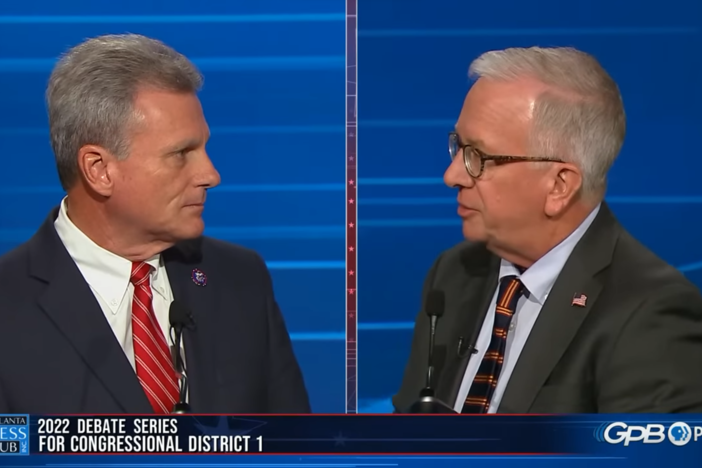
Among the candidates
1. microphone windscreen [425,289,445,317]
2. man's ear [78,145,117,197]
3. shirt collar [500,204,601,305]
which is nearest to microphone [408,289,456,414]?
microphone windscreen [425,289,445,317]

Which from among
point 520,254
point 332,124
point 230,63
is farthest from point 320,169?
point 520,254

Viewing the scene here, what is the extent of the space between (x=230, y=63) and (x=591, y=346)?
4.41 feet

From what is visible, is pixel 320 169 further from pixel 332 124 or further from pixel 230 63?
pixel 230 63

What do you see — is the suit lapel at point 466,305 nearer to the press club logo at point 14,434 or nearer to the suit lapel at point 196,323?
the suit lapel at point 196,323

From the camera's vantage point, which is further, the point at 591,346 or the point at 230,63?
the point at 230,63

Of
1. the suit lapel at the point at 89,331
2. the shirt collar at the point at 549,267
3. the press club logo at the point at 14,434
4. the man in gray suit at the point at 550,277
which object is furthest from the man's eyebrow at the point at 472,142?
the press club logo at the point at 14,434

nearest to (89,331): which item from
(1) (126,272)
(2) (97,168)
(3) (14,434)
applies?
(1) (126,272)

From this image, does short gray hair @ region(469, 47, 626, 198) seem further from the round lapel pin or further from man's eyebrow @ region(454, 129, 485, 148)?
the round lapel pin

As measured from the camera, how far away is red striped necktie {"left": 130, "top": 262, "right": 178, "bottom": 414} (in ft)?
8.83

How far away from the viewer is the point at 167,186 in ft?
9.20

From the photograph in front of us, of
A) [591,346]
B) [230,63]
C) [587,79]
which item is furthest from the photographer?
[230,63]

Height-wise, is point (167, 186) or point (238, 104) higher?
point (238, 104)

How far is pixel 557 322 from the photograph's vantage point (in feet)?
8.60

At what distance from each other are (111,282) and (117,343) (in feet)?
0.61
